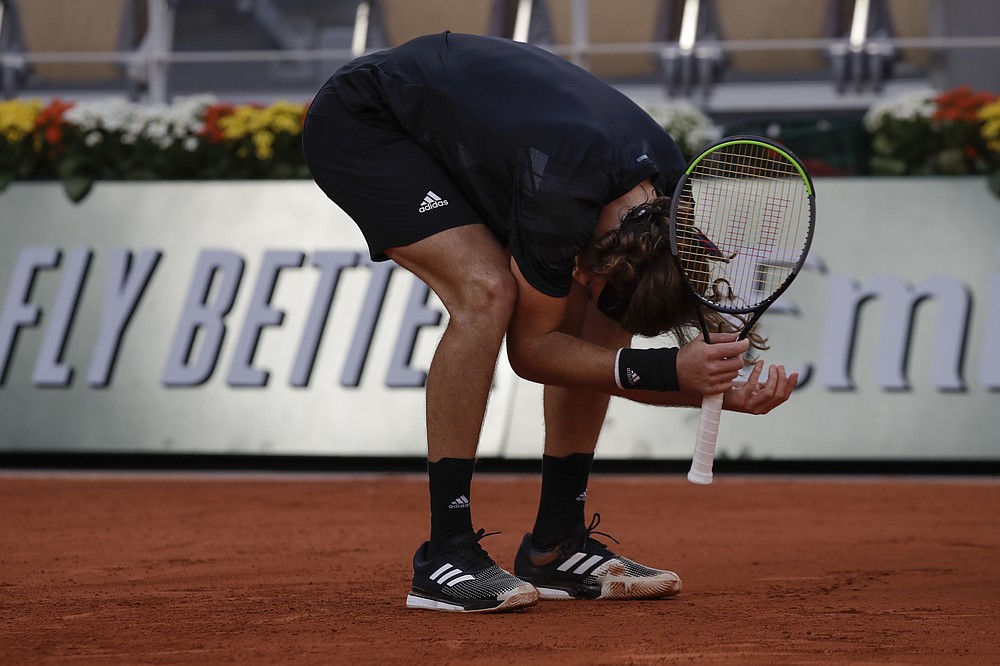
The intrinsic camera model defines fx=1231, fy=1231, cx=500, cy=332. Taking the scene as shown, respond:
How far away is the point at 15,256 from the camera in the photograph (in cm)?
615

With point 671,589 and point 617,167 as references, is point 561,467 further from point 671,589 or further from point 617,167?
point 617,167

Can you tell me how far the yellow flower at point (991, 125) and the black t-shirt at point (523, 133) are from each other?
12.1ft

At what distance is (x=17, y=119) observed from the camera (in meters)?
6.37

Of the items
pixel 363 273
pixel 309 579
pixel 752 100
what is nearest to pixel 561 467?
pixel 309 579

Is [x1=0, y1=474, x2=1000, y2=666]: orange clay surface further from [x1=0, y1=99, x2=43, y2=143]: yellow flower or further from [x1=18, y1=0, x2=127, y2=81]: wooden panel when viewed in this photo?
[x1=18, y1=0, x2=127, y2=81]: wooden panel

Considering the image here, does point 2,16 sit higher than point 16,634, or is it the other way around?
point 2,16

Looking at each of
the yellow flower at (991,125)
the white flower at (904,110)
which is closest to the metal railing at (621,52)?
the white flower at (904,110)

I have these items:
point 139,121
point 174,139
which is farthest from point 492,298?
point 139,121

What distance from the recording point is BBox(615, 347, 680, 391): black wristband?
8.51 feet

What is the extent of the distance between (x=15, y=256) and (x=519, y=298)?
4.28 metres

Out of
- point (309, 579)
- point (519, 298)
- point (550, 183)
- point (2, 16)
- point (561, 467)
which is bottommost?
point (309, 579)

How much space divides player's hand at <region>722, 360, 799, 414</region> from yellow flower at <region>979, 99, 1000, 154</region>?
12.5 feet

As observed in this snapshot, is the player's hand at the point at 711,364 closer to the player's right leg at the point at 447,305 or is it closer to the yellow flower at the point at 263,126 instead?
the player's right leg at the point at 447,305

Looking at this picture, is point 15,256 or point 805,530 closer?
point 805,530
